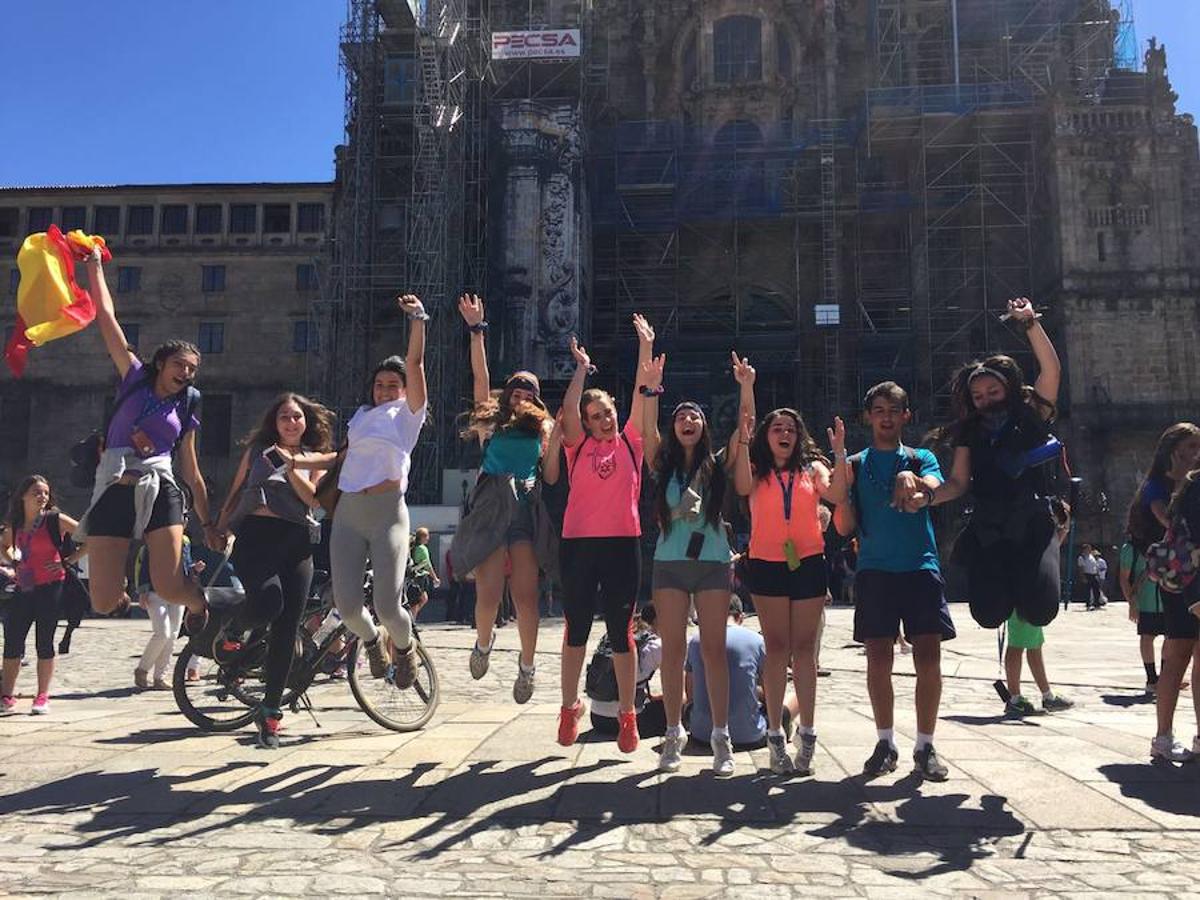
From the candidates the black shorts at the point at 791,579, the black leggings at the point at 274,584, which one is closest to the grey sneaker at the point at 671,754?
the black shorts at the point at 791,579

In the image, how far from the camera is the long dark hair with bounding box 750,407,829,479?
4930mm

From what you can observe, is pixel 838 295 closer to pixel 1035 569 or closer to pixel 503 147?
pixel 503 147

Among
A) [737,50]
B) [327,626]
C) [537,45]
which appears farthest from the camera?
[737,50]

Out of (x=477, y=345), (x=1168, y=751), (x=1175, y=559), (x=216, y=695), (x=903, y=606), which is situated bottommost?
(x=1168, y=751)

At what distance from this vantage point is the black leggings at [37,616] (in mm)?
7094

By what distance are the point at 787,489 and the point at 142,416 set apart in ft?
11.1

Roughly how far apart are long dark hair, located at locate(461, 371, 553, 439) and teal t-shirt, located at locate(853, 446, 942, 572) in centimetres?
179

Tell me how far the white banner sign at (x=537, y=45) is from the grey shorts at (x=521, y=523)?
29393 mm

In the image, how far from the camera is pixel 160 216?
3769 cm

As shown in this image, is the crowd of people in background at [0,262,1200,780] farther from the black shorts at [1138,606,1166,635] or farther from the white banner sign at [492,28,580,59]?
the white banner sign at [492,28,580,59]

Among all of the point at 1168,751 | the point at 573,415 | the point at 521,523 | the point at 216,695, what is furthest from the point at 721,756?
the point at 216,695

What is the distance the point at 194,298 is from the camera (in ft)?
122

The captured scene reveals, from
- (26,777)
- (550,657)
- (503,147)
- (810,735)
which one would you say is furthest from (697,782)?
(503,147)

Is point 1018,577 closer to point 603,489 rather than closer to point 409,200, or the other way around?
point 603,489
